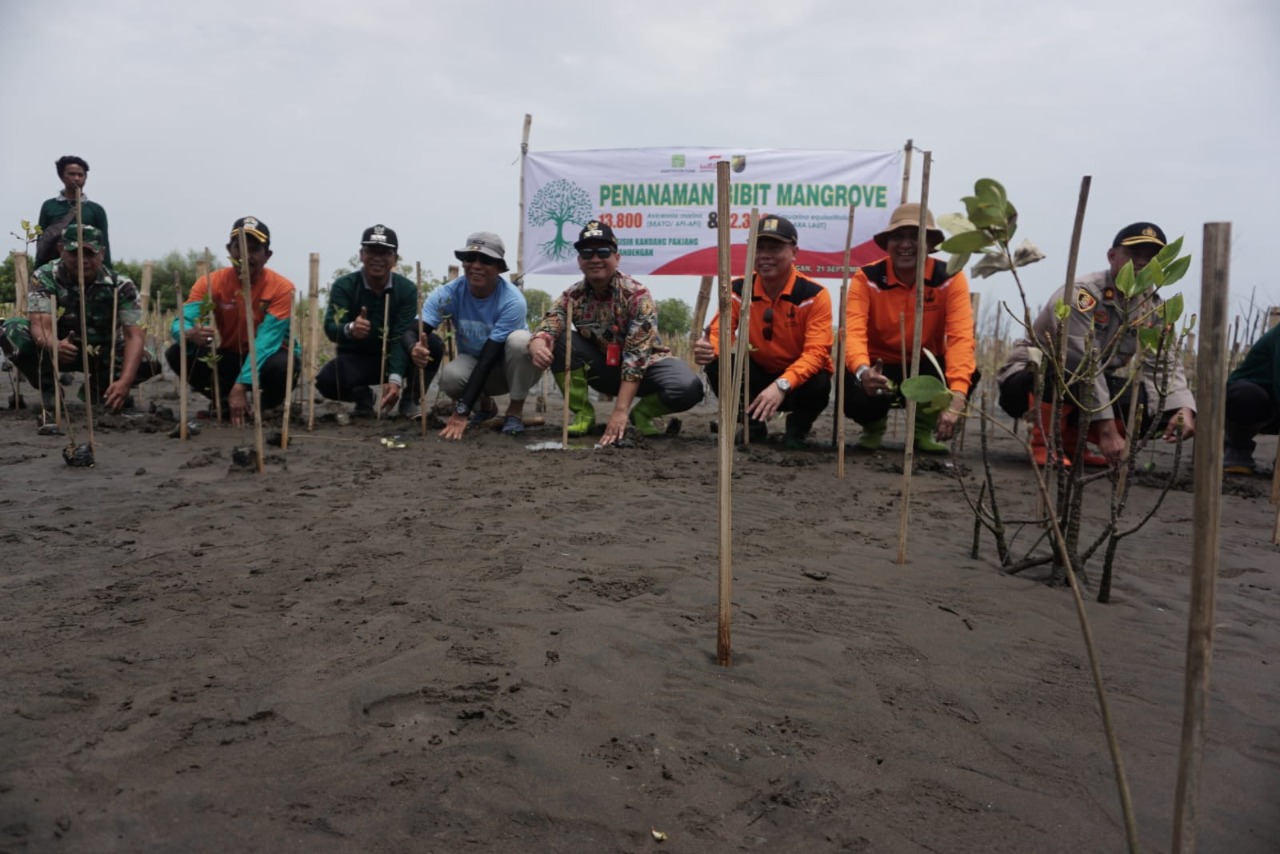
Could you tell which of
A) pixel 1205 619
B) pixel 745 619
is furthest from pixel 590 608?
pixel 1205 619

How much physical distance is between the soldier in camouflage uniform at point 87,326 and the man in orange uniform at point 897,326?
14.2ft

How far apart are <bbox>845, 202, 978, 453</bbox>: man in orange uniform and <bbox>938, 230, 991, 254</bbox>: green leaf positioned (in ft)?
9.89

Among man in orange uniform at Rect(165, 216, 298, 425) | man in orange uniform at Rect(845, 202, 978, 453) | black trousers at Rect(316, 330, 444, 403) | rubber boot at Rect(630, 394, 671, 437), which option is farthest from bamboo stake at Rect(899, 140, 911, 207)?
man in orange uniform at Rect(165, 216, 298, 425)

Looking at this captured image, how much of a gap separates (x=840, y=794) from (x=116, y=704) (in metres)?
1.37

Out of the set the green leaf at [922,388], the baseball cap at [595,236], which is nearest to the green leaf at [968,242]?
the green leaf at [922,388]

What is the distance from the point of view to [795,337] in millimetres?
5137

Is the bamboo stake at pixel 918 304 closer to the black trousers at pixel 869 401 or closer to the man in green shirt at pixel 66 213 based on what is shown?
the black trousers at pixel 869 401

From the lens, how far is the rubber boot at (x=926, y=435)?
510 centimetres

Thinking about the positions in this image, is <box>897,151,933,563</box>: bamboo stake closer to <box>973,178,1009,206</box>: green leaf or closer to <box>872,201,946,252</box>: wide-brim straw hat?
<box>973,178,1009,206</box>: green leaf

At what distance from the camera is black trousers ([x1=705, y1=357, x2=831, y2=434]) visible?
5.16 m

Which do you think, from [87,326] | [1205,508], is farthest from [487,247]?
[1205,508]

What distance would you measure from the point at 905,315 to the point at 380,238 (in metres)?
3.17

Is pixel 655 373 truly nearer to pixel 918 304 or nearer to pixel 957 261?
pixel 918 304

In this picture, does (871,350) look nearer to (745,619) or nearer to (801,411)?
(801,411)
